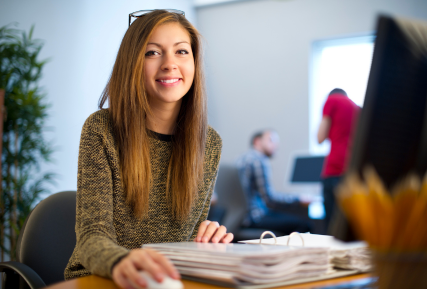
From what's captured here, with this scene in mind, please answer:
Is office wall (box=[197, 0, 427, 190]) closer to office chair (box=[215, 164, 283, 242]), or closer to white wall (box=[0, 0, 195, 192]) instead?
office chair (box=[215, 164, 283, 242])

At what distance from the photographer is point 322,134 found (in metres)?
2.83

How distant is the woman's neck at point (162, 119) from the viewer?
115 cm

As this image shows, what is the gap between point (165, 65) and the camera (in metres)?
1.10

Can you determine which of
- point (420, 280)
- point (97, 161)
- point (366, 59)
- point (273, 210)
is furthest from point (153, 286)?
point (366, 59)

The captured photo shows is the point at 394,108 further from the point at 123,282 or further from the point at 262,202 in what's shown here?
the point at 262,202

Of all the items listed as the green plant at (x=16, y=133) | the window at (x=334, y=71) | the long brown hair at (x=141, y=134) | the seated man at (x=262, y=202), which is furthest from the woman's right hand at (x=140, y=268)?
the window at (x=334, y=71)

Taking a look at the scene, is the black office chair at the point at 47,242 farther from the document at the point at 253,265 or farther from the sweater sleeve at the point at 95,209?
the document at the point at 253,265

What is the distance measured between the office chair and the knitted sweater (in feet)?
7.76

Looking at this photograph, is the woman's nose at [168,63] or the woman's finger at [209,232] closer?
the woman's finger at [209,232]

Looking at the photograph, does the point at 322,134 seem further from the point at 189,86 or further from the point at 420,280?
the point at 420,280

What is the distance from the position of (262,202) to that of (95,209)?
10.2ft

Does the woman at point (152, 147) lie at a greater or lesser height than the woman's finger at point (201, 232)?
greater

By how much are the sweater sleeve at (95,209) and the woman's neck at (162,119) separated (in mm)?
203

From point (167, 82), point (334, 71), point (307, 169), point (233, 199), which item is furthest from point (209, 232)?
point (334, 71)
